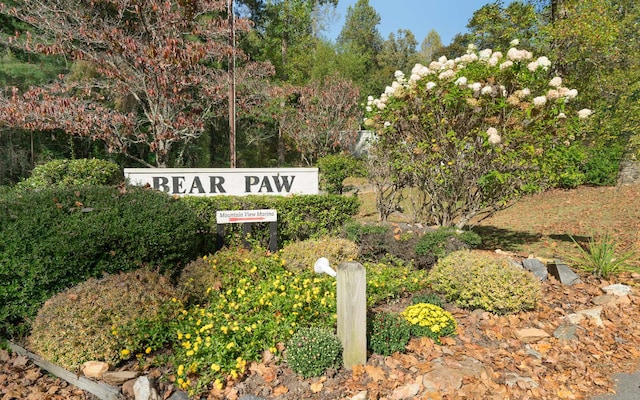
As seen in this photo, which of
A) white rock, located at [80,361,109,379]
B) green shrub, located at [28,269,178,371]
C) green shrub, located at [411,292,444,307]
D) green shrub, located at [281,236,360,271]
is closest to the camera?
white rock, located at [80,361,109,379]

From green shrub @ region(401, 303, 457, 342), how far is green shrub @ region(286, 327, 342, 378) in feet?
2.38

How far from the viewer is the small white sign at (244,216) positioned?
486 cm

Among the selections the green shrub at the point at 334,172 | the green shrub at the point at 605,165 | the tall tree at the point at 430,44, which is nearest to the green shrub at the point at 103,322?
the green shrub at the point at 334,172

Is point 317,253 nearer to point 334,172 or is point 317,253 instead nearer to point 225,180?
point 225,180

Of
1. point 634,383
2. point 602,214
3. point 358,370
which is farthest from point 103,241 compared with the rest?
point 602,214

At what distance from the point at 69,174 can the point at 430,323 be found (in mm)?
6208

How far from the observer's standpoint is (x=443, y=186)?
6199 millimetres

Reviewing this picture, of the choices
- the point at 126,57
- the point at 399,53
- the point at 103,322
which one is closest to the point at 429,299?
the point at 103,322

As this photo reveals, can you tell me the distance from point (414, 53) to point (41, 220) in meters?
45.7

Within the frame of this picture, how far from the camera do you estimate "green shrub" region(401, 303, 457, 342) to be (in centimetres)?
313

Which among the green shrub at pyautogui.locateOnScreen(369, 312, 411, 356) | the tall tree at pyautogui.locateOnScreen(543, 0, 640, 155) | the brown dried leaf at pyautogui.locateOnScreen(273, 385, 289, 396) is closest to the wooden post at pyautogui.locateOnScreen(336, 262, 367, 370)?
the green shrub at pyautogui.locateOnScreen(369, 312, 411, 356)

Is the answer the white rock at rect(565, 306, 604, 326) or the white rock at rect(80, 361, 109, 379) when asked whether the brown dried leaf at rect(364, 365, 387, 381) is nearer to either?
the white rock at rect(80, 361, 109, 379)

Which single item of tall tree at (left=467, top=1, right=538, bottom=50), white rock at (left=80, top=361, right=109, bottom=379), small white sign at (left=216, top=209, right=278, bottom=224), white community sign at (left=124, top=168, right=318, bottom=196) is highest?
tall tree at (left=467, top=1, right=538, bottom=50)

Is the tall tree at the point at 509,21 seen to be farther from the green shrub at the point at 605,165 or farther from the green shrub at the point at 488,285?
the green shrub at the point at 488,285
